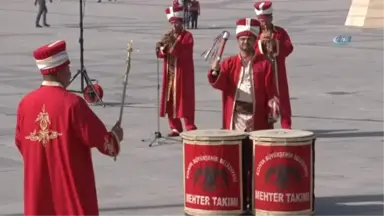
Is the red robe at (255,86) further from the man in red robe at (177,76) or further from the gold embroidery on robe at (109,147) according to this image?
the man in red robe at (177,76)

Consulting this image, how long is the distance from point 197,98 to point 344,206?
8218mm

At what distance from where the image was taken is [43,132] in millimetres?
7113

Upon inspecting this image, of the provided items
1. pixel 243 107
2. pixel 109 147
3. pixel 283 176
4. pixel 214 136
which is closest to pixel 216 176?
pixel 214 136

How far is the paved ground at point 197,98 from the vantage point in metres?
11.2

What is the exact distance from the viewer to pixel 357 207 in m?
10.5

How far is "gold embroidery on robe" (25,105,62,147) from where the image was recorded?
7.07 meters

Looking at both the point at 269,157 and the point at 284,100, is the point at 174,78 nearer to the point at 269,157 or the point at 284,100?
the point at 284,100

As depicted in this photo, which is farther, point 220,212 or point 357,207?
point 357,207

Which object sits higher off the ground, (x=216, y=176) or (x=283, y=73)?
(x=283, y=73)

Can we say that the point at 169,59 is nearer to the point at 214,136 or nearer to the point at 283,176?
the point at 214,136

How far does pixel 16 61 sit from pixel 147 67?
3479mm

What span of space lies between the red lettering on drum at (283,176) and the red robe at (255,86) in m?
Result: 0.83

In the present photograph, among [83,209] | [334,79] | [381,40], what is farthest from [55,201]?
[381,40]

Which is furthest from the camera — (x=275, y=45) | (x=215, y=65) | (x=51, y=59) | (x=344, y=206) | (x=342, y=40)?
(x=342, y=40)
